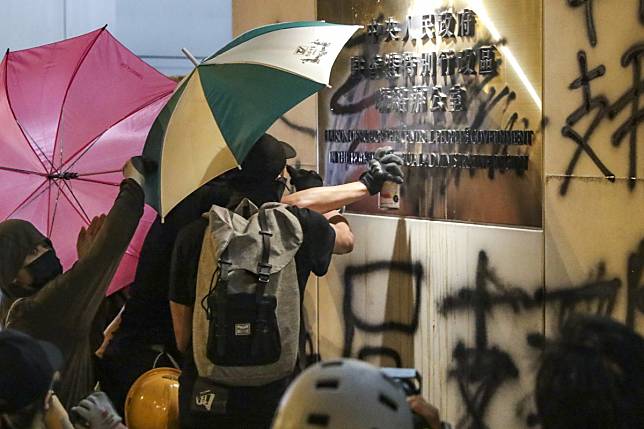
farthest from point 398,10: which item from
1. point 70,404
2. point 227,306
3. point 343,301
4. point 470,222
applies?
point 70,404

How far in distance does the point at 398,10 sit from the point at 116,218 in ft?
6.73

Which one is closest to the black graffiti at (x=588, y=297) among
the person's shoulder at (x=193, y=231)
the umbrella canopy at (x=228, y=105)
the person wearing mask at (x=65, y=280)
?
the umbrella canopy at (x=228, y=105)

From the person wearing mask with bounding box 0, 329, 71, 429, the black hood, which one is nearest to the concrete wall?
the black hood

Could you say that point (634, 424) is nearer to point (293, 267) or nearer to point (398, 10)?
point (293, 267)

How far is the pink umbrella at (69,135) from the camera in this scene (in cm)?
591

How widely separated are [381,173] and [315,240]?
3.48 feet

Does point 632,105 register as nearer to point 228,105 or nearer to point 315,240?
point 315,240

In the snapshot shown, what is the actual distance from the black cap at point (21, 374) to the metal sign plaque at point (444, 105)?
281 cm

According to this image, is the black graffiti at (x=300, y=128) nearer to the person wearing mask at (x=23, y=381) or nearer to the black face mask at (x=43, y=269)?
the black face mask at (x=43, y=269)

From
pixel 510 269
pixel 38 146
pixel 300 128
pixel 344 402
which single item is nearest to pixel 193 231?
pixel 38 146

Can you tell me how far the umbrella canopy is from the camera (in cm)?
526

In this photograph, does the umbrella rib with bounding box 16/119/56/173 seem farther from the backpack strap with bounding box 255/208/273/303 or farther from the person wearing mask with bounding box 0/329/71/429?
the person wearing mask with bounding box 0/329/71/429

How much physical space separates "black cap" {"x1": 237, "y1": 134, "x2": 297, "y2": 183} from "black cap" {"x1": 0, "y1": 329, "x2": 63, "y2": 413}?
1.84 metres

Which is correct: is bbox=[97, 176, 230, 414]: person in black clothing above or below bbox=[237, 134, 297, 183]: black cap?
below
